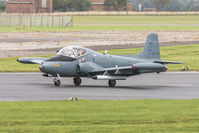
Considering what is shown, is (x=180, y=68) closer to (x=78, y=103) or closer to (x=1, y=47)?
(x=78, y=103)

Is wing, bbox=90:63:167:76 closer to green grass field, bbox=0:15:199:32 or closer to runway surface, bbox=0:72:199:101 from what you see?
runway surface, bbox=0:72:199:101

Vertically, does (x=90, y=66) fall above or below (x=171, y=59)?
above

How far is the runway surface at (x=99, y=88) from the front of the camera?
2359 cm

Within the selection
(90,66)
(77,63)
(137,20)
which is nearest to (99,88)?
(90,66)

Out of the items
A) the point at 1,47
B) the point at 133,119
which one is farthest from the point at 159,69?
the point at 1,47

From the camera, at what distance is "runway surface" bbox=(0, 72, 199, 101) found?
23.6 meters

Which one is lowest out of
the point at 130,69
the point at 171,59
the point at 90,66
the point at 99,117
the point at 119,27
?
the point at 171,59

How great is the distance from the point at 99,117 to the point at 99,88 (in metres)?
10.4

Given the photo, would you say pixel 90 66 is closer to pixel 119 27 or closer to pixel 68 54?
pixel 68 54

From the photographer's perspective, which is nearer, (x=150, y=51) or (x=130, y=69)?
(x=130, y=69)

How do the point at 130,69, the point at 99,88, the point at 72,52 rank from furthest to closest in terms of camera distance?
the point at 72,52 → the point at 130,69 → the point at 99,88

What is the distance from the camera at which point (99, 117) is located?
1675 cm

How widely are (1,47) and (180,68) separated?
97.6 feet

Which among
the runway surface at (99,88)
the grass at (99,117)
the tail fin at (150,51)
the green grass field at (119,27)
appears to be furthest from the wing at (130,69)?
the green grass field at (119,27)
